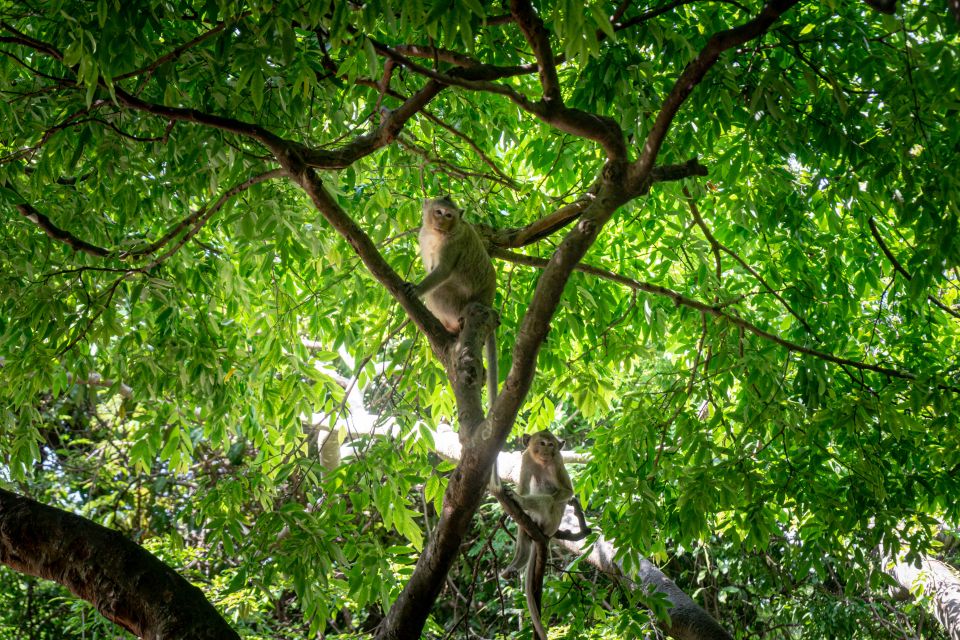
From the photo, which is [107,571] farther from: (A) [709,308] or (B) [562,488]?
(A) [709,308]

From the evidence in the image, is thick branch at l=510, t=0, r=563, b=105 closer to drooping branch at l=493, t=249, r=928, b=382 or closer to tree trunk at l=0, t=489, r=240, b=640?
drooping branch at l=493, t=249, r=928, b=382

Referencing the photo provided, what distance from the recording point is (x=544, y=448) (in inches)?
210

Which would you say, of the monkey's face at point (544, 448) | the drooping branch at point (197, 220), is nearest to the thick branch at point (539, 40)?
the drooping branch at point (197, 220)

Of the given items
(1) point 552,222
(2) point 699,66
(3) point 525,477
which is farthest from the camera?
(3) point 525,477

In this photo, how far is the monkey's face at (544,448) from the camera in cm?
533

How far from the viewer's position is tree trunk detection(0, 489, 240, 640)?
9.32ft

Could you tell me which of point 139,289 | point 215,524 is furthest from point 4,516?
point 139,289

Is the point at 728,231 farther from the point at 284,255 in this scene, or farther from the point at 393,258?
the point at 284,255

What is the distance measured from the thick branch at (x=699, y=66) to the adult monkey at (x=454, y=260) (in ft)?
5.40

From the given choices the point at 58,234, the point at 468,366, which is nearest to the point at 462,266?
the point at 468,366

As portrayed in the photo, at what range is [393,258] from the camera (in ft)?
15.9

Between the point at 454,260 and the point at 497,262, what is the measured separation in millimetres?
1177

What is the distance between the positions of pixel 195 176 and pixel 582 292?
2.19 metres

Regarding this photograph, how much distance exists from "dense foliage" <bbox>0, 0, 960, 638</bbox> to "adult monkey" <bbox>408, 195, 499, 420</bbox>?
23cm
